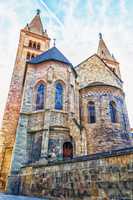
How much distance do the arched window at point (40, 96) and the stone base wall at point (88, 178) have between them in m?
6.70

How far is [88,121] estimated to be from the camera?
18938 millimetres

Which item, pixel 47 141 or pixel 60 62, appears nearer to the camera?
pixel 47 141

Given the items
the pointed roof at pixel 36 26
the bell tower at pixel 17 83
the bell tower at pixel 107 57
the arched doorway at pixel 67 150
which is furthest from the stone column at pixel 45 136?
the bell tower at pixel 107 57

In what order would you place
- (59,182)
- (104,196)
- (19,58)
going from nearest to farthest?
(104,196)
(59,182)
(19,58)

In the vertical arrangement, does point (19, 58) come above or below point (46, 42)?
below

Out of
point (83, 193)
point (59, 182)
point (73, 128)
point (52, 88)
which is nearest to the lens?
point (83, 193)

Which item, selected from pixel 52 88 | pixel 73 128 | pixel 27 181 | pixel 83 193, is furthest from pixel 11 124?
pixel 83 193

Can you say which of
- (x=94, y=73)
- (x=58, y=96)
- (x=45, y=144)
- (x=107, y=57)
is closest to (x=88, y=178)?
(x=45, y=144)

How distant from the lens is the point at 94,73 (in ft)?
78.1

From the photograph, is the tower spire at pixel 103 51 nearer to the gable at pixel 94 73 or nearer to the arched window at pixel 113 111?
the gable at pixel 94 73

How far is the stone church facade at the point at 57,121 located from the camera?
13109 millimetres

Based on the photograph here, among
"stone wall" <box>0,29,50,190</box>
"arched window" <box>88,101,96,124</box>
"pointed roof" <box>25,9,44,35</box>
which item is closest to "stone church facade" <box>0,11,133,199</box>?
"arched window" <box>88,101,96,124</box>

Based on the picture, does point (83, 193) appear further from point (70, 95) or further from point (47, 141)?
point (70, 95)

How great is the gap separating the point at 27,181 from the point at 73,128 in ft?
18.8
